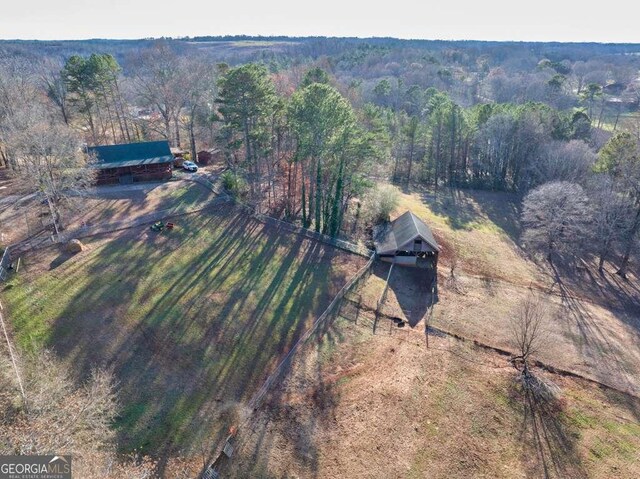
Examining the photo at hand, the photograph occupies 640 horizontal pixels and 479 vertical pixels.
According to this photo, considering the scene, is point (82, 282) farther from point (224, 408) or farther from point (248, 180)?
point (248, 180)

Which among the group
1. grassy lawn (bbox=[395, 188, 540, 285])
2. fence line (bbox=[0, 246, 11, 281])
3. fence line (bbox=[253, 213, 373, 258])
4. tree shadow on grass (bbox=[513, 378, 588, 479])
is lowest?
tree shadow on grass (bbox=[513, 378, 588, 479])

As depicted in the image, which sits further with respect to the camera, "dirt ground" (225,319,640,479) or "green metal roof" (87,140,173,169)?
"green metal roof" (87,140,173,169)

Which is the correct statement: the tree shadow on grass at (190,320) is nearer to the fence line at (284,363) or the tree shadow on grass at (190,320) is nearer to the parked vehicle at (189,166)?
the fence line at (284,363)

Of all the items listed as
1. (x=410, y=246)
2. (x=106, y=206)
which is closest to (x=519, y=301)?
(x=410, y=246)

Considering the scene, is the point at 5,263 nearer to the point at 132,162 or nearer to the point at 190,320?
the point at 190,320

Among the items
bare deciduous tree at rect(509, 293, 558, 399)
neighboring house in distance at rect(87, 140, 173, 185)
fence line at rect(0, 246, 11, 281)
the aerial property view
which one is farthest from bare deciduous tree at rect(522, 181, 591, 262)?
fence line at rect(0, 246, 11, 281)

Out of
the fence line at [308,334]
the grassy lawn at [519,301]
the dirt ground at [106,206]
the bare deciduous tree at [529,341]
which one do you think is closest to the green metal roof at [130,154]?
the dirt ground at [106,206]

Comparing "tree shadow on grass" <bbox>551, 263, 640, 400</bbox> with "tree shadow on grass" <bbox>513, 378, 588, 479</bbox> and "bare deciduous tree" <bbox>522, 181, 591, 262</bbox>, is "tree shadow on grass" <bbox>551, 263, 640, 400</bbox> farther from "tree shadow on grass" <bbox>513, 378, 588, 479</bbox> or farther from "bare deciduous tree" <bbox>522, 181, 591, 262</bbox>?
"bare deciduous tree" <bbox>522, 181, 591, 262</bbox>
